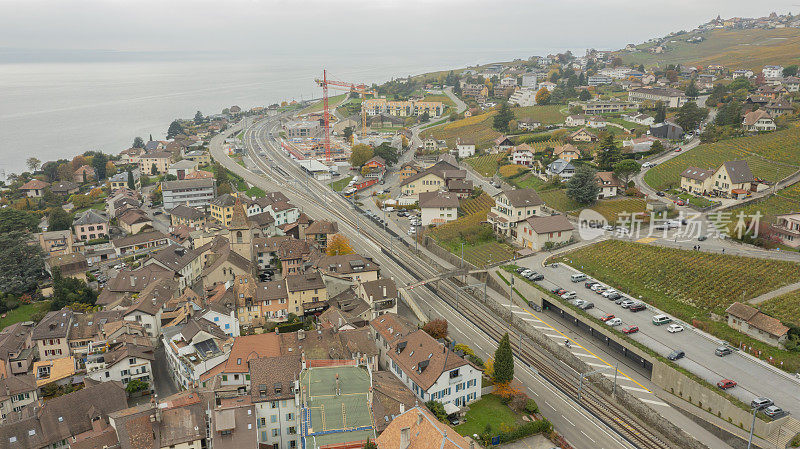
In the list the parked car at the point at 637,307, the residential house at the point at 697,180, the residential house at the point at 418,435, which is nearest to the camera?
the residential house at the point at 418,435

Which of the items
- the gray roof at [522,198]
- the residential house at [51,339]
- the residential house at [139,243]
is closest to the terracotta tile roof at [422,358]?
the gray roof at [522,198]

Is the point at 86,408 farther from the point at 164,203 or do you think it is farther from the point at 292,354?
the point at 164,203

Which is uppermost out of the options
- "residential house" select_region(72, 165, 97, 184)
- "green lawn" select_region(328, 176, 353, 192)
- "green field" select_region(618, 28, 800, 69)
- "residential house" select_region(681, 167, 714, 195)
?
"green field" select_region(618, 28, 800, 69)

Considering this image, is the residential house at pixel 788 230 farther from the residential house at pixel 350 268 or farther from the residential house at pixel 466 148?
the residential house at pixel 466 148

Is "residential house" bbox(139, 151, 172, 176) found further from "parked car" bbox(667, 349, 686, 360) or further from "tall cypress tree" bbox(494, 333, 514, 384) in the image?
"parked car" bbox(667, 349, 686, 360)

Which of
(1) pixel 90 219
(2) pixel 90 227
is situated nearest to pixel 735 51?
(1) pixel 90 219

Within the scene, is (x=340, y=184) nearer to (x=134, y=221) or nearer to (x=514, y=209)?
(x=134, y=221)

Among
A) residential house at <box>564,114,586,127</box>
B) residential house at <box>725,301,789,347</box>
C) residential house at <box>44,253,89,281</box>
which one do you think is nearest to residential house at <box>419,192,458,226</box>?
residential house at <box>725,301,789,347</box>
